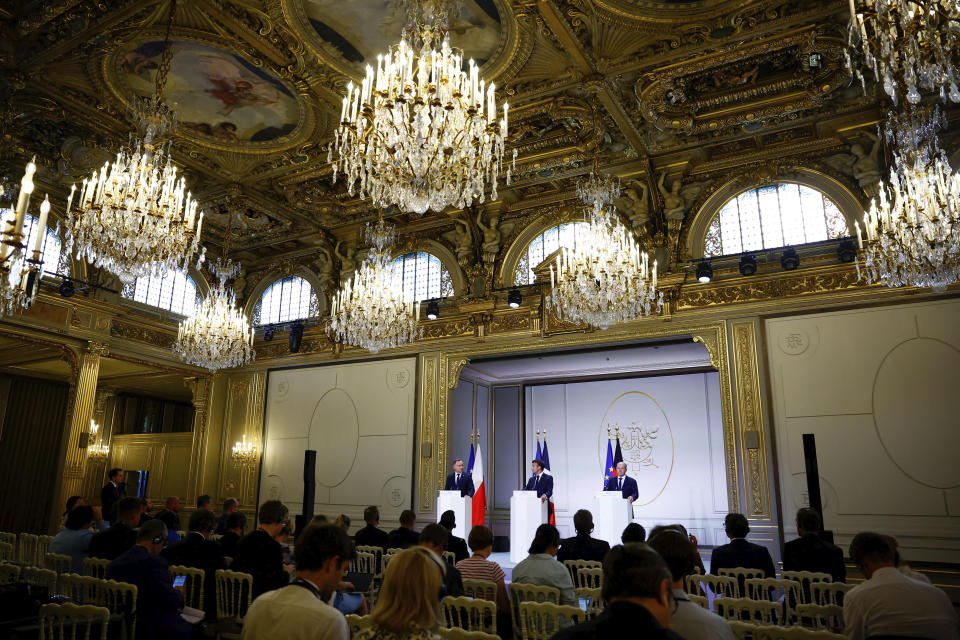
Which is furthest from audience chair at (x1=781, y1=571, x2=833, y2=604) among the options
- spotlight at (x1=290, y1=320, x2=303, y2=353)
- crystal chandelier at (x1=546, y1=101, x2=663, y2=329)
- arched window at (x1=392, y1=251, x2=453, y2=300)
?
spotlight at (x1=290, y1=320, x2=303, y2=353)

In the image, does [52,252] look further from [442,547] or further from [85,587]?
[442,547]

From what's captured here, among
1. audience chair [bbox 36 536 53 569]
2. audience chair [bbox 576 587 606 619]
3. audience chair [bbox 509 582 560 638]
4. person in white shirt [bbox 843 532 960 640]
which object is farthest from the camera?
audience chair [bbox 36 536 53 569]

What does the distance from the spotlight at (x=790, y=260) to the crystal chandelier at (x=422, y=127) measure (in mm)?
6116

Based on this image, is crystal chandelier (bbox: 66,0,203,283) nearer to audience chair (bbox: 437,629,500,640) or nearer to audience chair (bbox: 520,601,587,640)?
audience chair (bbox: 520,601,587,640)

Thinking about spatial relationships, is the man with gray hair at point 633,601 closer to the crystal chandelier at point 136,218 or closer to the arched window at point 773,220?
the crystal chandelier at point 136,218

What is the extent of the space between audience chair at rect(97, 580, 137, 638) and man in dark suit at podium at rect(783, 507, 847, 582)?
5.12 m

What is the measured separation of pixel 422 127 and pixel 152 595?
419cm

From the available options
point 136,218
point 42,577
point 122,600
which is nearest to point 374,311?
point 136,218

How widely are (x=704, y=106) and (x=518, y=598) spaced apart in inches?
312

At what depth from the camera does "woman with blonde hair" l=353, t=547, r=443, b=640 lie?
235 centimetres

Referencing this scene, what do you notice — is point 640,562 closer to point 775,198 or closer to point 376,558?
point 376,558

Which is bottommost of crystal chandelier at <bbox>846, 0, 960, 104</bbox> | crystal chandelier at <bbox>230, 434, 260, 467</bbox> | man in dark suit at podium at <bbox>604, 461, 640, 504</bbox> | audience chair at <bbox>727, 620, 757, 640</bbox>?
audience chair at <bbox>727, 620, 757, 640</bbox>

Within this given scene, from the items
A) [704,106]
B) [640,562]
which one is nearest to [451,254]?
[704,106]

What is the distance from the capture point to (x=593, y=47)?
8227mm
